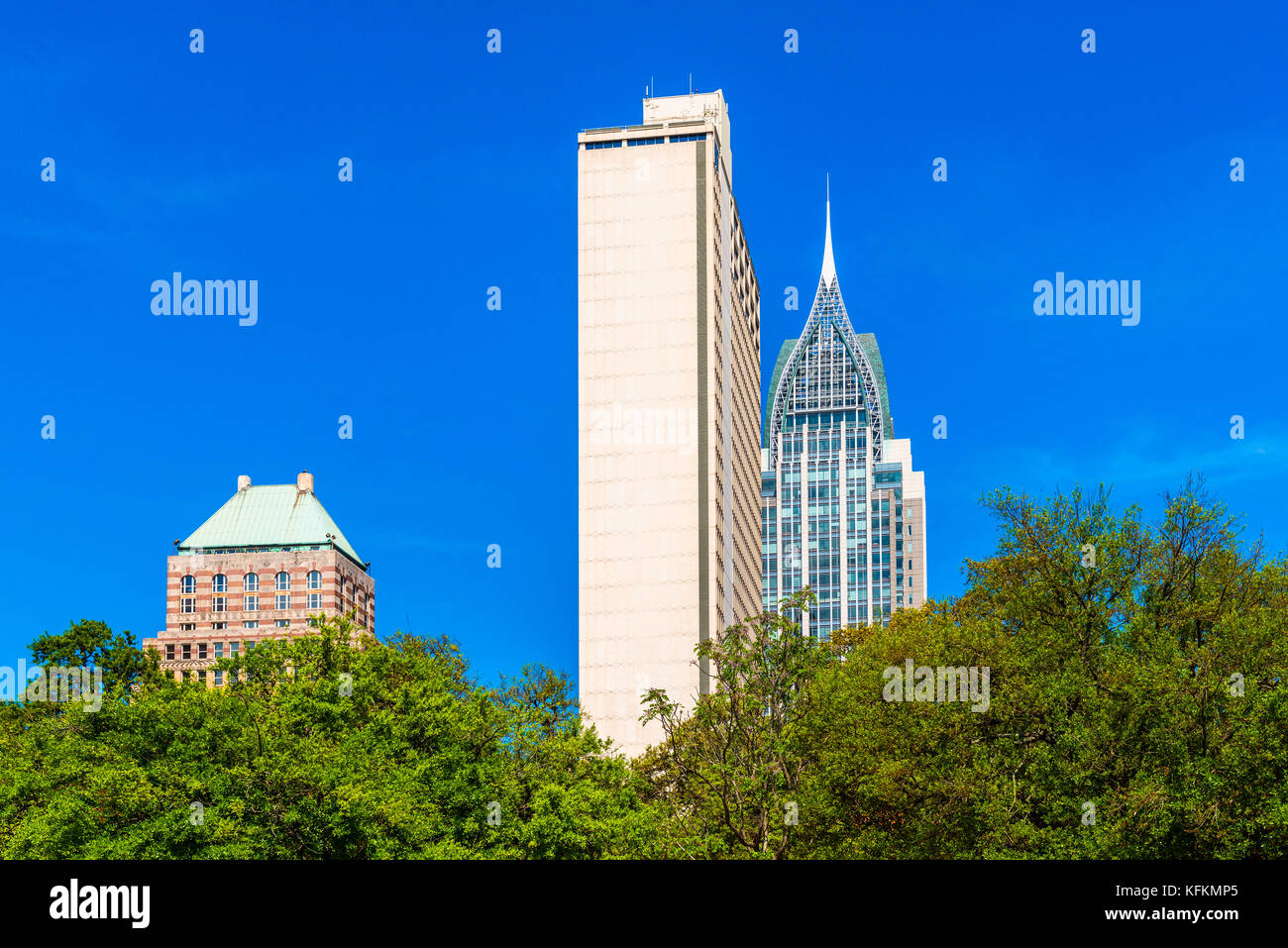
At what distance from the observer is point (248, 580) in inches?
7156

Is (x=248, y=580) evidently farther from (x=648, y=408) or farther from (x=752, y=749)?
(x=752, y=749)

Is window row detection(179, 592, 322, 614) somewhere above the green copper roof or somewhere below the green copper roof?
below

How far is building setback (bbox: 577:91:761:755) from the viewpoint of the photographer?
137 meters

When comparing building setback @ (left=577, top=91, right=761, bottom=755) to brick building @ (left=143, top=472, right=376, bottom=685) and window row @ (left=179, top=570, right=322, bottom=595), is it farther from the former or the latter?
window row @ (left=179, top=570, right=322, bottom=595)

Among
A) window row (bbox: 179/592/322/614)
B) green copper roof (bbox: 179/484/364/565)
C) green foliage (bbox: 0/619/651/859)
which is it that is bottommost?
green foliage (bbox: 0/619/651/859)

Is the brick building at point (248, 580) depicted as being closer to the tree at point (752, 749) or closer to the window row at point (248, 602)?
the window row at point (248, 602)

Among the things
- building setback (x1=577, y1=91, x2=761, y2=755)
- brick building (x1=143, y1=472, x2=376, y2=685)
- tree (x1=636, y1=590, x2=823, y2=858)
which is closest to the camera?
tree (x1=636, y1=590, x2=823, y2=858)

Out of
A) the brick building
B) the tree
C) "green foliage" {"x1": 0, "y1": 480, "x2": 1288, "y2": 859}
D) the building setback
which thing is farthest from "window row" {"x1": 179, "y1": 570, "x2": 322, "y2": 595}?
the tree

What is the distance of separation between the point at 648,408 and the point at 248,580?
227 feet

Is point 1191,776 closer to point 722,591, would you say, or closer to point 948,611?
point 948,611

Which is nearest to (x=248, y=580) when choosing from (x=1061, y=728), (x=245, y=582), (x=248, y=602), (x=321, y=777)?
(x=245, y=582)

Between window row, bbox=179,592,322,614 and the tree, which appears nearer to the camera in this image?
the tree

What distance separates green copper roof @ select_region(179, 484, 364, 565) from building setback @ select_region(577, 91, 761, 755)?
56.9 m

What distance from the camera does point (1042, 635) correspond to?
157 ft
